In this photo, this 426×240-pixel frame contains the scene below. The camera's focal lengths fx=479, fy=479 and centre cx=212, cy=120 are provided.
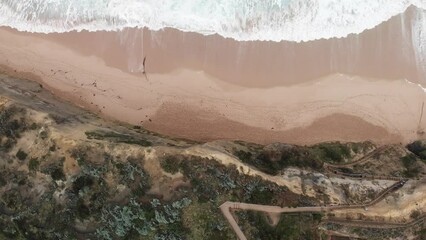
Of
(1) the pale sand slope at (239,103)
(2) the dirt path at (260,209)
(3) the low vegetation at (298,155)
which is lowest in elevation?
(2) the dirt path at (260,209)

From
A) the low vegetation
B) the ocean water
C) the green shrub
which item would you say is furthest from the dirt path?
the ocean water

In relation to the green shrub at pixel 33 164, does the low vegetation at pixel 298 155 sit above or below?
above

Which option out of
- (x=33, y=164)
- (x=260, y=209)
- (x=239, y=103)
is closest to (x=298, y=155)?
(x=260, y=209)

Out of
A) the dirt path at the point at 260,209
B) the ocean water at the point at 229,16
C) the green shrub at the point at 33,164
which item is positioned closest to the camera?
the dirt path at the point at 260,209

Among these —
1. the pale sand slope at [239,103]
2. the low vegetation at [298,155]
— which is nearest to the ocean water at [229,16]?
the pale sand slope at [239,103]

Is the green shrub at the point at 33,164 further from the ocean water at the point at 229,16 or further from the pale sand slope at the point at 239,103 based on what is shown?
the ocean water at the point at 229,16

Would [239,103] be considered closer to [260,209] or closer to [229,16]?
[229,16]
